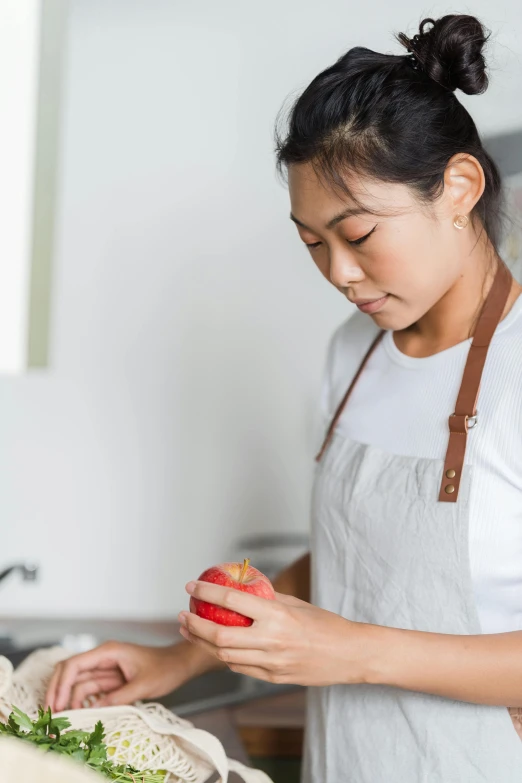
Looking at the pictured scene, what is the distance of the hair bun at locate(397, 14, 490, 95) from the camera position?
3.15 feet

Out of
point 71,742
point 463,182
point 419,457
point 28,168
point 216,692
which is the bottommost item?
point 216,692

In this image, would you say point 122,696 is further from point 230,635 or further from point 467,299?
point 467,299

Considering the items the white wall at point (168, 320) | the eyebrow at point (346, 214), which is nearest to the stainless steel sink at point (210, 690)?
the white wall at point (168, 320)

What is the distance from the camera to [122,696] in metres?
1.06

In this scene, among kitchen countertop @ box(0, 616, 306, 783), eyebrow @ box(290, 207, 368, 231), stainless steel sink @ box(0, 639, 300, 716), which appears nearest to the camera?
eyebrow @ box(290, 207, 368, 231)

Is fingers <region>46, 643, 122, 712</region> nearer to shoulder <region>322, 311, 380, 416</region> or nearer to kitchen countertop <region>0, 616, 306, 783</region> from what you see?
kitchen countertop <region>0, 616, 306, 783</region>

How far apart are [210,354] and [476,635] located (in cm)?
119

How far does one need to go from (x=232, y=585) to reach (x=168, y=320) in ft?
3.78

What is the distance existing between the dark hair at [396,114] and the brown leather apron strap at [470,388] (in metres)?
0.16

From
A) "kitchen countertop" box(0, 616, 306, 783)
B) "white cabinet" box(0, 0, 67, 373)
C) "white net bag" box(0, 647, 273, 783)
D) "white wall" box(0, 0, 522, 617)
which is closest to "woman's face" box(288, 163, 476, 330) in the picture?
"white net bag" box(0, 647, 273, 783)

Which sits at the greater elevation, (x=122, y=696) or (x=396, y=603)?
(x=396, y=603)

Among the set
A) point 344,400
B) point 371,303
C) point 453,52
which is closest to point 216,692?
point 344,400

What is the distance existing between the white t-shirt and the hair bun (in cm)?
27

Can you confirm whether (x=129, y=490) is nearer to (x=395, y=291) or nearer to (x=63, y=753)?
(x=395, y=291)
